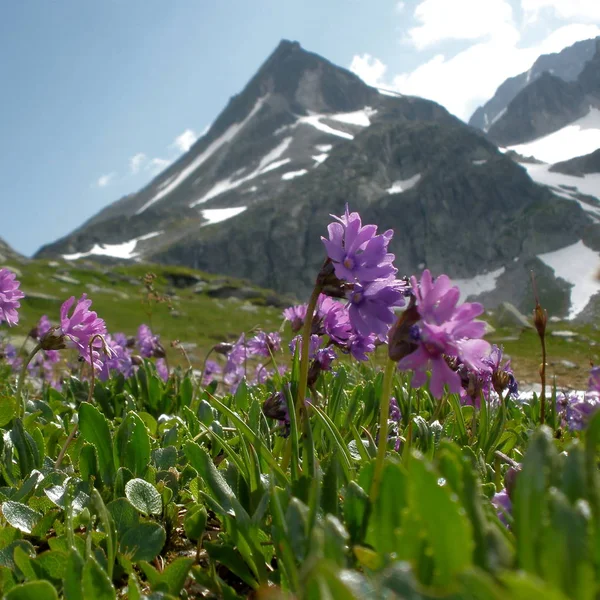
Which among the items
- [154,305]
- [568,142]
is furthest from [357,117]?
[154,305]

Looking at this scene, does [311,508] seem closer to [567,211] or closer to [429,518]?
[429,518]

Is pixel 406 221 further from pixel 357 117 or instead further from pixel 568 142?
pixel 357 117

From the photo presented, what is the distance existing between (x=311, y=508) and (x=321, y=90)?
550 ft

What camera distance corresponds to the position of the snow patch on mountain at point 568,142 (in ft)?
415

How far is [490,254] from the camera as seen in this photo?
87438mm

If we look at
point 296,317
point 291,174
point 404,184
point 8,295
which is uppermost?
point 291,174

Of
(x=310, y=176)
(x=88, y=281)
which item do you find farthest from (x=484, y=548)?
(x=310, y=176)

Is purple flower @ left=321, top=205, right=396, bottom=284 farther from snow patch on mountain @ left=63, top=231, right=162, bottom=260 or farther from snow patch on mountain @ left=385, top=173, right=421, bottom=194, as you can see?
snow patch on mountain @ left=63, top=231, right=162, bottom=260

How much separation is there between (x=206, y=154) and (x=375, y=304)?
160627 millimetres

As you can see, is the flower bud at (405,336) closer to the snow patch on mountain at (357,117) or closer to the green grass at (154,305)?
the green grass at (154,305)

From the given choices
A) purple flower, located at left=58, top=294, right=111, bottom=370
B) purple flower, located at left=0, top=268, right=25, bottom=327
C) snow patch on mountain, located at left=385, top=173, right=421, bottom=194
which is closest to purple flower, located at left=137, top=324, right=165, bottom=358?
purple flower, located at left=0, top=268, right=25, bottom=327

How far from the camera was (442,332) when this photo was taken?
1.33 meters

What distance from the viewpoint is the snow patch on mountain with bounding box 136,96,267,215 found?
15038 centimetres

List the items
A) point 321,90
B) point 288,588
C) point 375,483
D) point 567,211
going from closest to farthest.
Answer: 1. point 288,588
2. point 375,483
3. point 567,211
4. point 321,90
